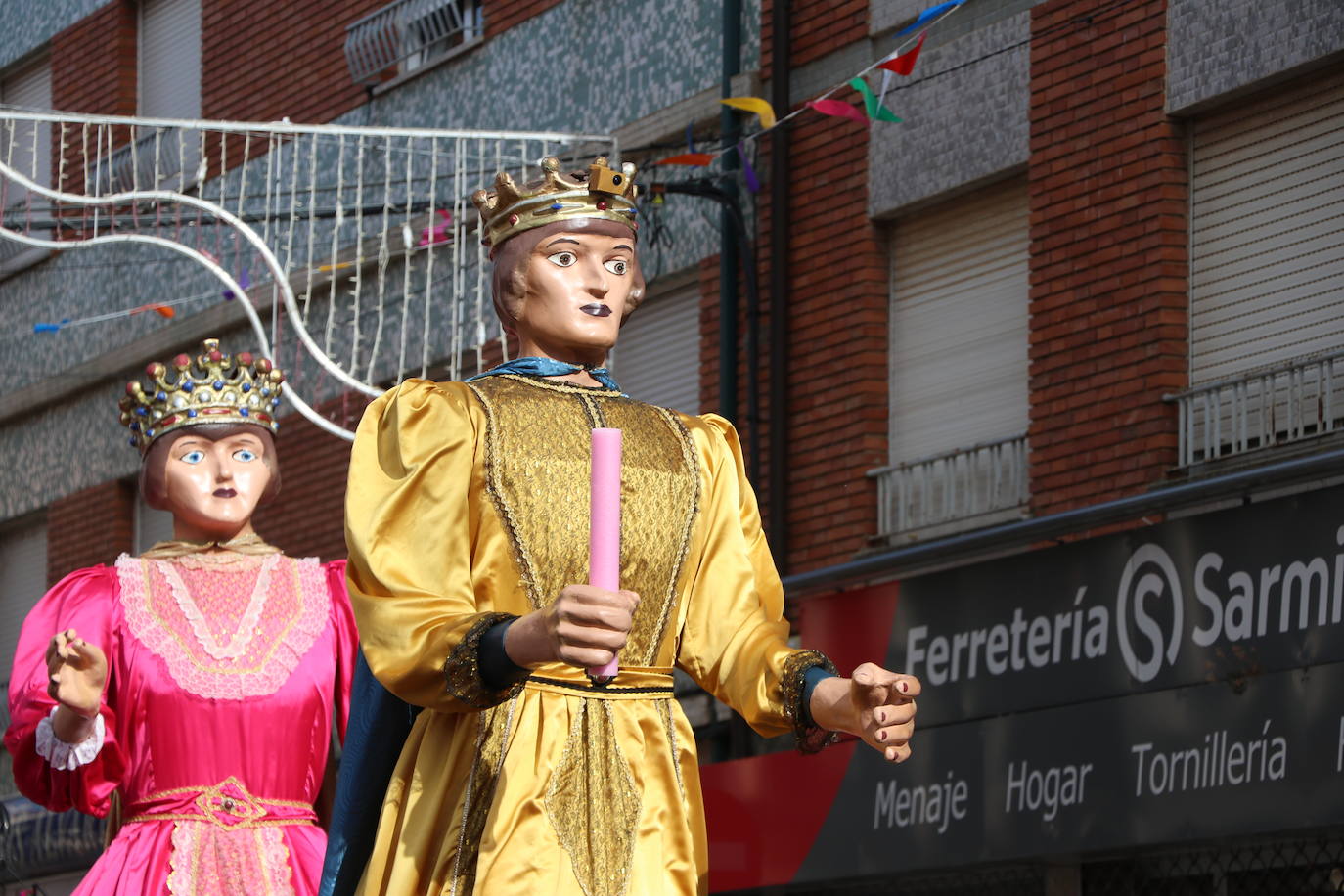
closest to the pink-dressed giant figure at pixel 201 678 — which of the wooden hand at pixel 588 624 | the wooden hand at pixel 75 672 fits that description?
the wooden hand at pixel 75 672

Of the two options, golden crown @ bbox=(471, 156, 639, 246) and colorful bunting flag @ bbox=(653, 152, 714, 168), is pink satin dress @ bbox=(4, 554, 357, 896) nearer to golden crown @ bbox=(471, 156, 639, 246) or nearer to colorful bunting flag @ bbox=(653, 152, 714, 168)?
golden crown @ bbox=(471, 156, 639, 246)

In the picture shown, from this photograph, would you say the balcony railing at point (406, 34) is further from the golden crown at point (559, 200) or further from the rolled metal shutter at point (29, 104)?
the golden crown at point (559, 200)

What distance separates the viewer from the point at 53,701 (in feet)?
21.6

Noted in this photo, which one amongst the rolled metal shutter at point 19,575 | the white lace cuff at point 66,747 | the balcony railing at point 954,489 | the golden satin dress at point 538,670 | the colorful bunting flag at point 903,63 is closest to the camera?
the golden satin dress at point 538,670

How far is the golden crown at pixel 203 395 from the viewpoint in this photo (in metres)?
7.16

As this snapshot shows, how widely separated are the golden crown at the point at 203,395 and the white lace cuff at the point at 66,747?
37.6 inches

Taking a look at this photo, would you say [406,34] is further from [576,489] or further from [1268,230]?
[576,489]

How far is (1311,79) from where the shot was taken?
10.2m

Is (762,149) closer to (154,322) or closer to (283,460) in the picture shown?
(283,460)

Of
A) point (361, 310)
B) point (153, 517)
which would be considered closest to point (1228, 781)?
point (361, 310)

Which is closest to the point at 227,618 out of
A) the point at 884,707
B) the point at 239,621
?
the point at 239,621

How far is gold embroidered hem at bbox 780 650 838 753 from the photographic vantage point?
14.9 feet

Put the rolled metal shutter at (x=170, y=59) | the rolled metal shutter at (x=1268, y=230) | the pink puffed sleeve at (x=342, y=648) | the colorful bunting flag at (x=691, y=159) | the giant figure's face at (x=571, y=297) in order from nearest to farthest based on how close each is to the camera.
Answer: the giant figure's face at (x=571, y=297) → the pink puffed sleeve at (x=342, y=648) → the rolled metal shutter at (x=1268, y=230) → the colorful bunting flag at (x=691, y=159) → the rolled metal shutter at (x=170, y=59)

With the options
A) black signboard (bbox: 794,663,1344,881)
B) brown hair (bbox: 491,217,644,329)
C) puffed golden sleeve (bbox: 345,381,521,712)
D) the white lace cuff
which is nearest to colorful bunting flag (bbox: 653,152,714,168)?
black signboard (bbox: 794,663,1344,881)
